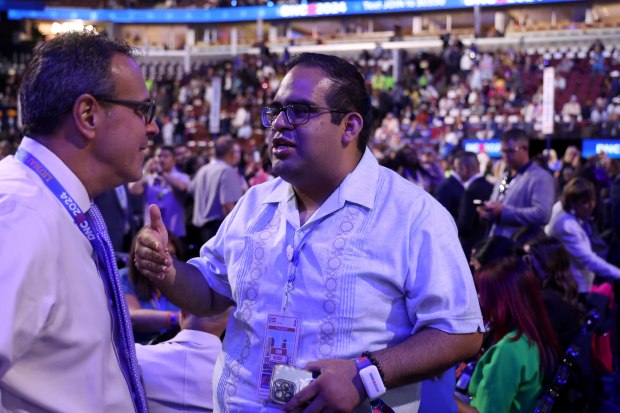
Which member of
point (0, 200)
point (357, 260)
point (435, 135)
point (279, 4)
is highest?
point (279, 4)

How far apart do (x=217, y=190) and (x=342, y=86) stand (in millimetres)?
5221

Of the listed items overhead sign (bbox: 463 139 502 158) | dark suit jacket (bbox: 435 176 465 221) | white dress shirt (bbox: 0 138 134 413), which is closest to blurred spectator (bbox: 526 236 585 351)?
white dress shirt (bbox: 0 138 134 413)

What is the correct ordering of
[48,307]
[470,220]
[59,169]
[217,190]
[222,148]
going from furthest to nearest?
[222,148], [217,190], [470,220], [59,169], [48,307]

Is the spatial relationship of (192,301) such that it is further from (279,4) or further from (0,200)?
A: (279,4)

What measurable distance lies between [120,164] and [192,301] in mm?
495

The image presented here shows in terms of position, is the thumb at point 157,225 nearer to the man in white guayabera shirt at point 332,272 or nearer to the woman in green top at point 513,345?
the man in white guayabera shirt at point 332,272

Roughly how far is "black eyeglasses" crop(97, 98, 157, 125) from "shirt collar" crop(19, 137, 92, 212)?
0.52ft

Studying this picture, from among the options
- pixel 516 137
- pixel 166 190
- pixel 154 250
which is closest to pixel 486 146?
pixel 166 190

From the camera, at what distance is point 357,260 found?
72.9 inches

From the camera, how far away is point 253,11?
117 ft

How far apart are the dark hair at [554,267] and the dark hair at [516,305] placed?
0.71m

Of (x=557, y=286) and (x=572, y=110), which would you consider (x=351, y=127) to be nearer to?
(x=557, y=286)

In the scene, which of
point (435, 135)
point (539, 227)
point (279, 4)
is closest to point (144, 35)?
point (279, 4)

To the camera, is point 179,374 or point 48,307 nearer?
point 48,307
